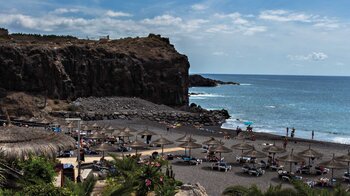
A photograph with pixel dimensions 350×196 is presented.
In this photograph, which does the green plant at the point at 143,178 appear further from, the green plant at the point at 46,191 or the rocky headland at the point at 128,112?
the rocky headland at the point at 128,112

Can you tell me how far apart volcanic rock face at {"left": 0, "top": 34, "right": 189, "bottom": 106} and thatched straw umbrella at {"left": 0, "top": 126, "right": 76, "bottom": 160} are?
4831 centimetres

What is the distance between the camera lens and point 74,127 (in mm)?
37500

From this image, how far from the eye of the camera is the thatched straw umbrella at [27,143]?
14.6 meters

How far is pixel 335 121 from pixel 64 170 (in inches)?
2519

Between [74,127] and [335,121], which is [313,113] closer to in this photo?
[335,121]

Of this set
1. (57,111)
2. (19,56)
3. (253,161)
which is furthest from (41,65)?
(253,161)

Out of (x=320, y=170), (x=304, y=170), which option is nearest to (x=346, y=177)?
(x=320, y=170)

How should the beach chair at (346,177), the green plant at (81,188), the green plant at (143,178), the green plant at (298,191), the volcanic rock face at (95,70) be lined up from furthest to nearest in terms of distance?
the volcanic rock face at (95,70)
the beach chair at (346,177)
the green plant at (143,178)
the green plant at (298,191)
the green plant at (81,188)

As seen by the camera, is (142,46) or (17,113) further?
(142,46)

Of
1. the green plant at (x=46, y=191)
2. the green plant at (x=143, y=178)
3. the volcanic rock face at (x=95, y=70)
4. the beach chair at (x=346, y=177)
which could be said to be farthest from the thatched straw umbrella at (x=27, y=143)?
the volcanic rock face at (x=95, y=70)

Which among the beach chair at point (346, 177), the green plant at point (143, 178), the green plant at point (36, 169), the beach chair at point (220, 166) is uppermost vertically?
the green plant at point (36, 169)

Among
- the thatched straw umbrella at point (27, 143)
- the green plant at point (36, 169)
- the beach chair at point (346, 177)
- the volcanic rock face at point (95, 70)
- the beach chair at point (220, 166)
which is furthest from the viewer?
the volcanic rock face at point (95, 70)

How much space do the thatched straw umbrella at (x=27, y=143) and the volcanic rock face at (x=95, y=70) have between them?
48307 millimetres

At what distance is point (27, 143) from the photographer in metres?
15.2
